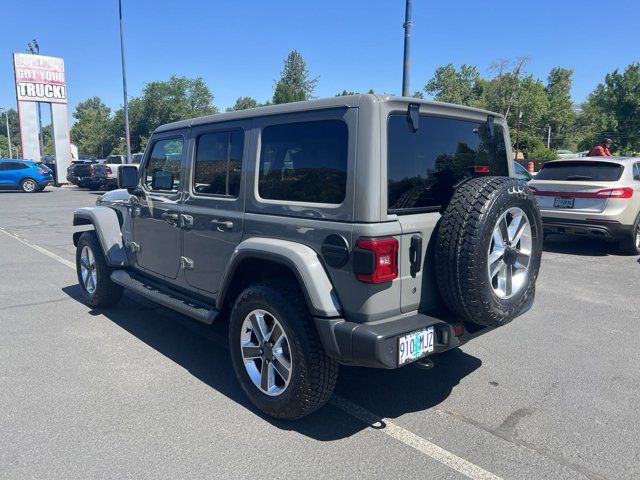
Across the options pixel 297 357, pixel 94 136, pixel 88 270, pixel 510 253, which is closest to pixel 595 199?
pixel 510 253

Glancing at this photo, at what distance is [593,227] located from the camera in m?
8.08

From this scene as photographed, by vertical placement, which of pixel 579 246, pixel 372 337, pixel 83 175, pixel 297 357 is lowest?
pixel 579 246

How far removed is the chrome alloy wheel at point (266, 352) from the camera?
3.10 meters

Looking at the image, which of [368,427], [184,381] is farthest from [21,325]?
[368,427]

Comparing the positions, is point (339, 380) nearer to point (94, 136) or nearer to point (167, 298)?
point (167, 298)

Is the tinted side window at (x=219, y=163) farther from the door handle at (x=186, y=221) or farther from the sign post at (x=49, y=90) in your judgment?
the sign post at (x=49, y=90)

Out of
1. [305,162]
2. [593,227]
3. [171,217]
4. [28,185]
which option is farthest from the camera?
[28,185]

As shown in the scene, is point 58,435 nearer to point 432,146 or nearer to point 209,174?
point 209,174

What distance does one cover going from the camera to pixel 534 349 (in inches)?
172

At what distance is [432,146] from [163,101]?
6256cm

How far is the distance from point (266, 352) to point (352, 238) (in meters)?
1.03

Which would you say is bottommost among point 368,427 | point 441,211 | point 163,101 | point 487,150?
point 368,427

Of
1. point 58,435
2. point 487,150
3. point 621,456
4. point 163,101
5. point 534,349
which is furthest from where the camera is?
point 163,101

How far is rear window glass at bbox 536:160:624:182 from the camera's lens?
26.9 ft
